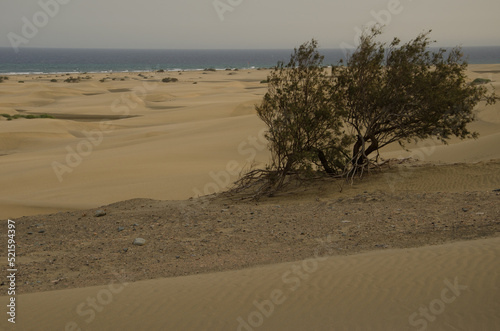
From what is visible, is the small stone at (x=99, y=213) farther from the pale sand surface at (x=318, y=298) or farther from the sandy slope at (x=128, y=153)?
the pale sand surface at (x=318, y=298)

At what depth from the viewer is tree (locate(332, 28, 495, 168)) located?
12.2m

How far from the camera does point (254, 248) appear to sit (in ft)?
26.0

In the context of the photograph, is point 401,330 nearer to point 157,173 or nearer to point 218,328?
point 218,328

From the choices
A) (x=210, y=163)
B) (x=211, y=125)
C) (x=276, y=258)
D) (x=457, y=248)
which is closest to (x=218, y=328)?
(x=276, y=258)

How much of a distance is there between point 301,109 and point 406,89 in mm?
2780

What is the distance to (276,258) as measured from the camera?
23.6ft

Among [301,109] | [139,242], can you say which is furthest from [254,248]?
[301,109]

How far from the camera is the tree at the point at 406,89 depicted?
12.2 m

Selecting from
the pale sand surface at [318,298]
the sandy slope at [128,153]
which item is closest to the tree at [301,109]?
the sandy slope at [128,153]

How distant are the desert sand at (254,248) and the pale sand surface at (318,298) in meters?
0.02

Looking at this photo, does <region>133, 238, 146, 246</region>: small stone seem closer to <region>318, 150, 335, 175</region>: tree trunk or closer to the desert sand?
the desert sand

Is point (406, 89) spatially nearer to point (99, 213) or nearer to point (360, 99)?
point (360, 99)

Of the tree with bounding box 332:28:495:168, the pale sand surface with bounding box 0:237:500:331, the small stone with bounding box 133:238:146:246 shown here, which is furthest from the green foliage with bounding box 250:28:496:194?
the pale sand surface with bounding box 0:237:500:331

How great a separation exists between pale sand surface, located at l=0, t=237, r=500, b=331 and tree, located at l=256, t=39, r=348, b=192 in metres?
5.88
